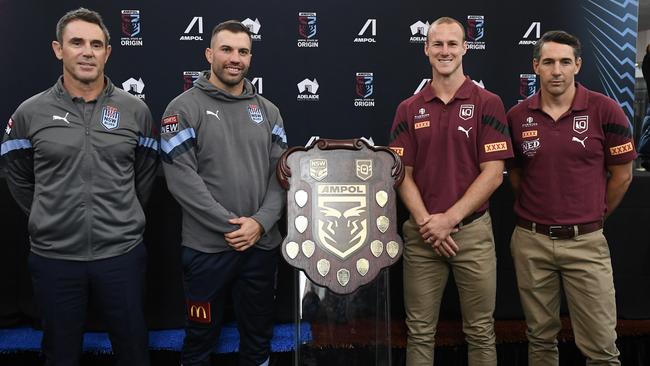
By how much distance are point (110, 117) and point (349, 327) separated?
110 centimetres

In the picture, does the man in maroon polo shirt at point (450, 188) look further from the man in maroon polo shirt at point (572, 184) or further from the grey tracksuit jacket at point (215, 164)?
the grey tracksuit jacket at point (215, 164)

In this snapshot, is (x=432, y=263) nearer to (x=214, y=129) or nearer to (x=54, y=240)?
(x=214, y=129)

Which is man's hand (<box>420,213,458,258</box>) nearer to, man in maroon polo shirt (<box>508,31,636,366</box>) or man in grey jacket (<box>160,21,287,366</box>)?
man in maroon polo shirt (<box>508,31,636,366</box>)

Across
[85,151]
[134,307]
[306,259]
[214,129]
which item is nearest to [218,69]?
[214,129]

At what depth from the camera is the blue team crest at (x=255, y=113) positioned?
191 centimetres

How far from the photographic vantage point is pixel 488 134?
6.16ft

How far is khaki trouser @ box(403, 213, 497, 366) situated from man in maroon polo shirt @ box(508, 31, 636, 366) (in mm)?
186

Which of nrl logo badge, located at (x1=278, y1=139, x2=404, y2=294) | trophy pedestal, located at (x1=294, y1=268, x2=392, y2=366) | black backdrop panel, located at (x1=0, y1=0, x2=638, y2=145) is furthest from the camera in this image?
black backdrop panel, located at (x1=0, y1=0, x2=638, y2=145)

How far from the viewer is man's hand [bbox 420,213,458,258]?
5.99 feet

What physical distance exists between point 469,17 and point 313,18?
102 centimetres

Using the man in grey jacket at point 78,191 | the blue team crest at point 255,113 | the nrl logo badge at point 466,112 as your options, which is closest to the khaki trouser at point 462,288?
the nrl logo badge at point 466,112

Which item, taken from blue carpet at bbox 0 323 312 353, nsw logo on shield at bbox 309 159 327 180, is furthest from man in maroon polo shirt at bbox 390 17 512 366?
blue carpet at bbox 0 323 312 353

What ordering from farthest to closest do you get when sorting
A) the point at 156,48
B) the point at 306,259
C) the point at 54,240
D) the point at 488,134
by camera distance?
the point at 156,48, the point at 488,134, the point at 54,240, the point at 306,259

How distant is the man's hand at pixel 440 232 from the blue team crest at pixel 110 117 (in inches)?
44.3
